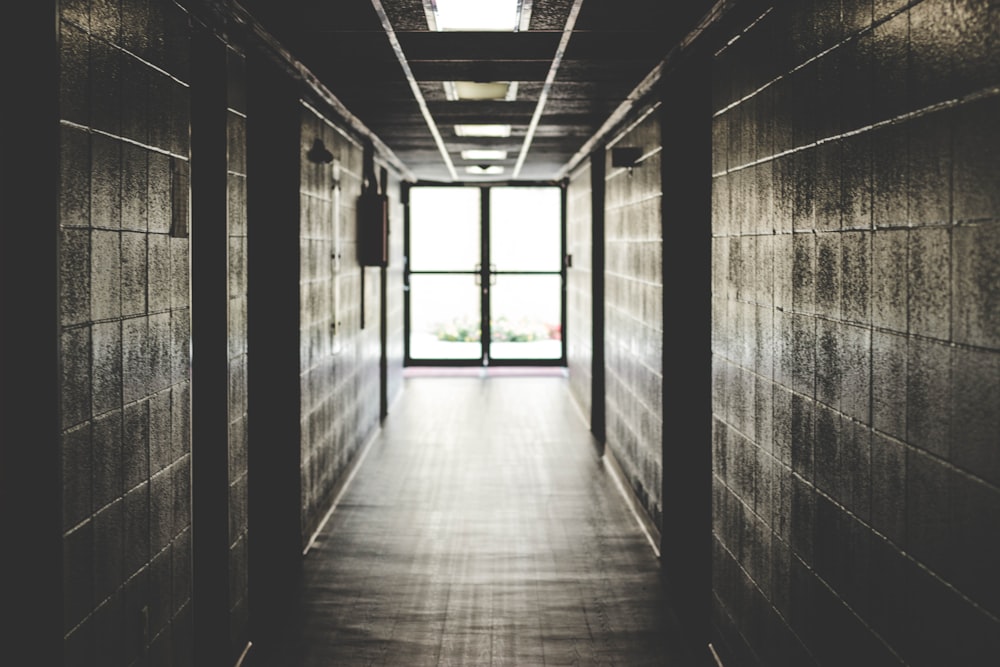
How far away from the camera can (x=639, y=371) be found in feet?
22.4

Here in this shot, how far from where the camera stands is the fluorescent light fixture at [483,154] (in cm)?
996

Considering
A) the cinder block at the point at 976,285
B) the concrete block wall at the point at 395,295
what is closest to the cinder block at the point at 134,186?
the cinder block at the point at 976,285

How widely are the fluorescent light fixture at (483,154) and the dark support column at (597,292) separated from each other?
3.42ft

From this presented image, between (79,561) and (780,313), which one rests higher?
(780,313)

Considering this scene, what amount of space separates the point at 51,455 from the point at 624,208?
5.61 meters

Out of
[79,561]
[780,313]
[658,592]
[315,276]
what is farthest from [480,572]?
[79,561]

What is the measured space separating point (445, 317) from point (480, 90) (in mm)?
8337

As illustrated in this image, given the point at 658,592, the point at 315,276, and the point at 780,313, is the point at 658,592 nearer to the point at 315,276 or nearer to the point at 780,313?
the point at 780,313

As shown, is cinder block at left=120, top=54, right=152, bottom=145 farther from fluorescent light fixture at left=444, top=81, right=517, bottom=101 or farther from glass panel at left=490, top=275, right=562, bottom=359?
glass panel at left=490, top=275, right=562, bottom=359

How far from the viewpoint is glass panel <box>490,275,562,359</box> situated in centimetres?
1438

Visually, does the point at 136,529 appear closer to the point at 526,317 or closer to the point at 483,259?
the point at 483,259

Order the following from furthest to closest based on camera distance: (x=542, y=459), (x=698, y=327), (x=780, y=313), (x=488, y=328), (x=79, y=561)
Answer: (x=488, y=328), (x=542, y=459), (x=698, y=327), (x=780, y=313), (x=79, y=561)

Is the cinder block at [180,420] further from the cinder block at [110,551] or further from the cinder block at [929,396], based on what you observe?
the cinder block at [929,396]

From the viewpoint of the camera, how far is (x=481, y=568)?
5.48 m
